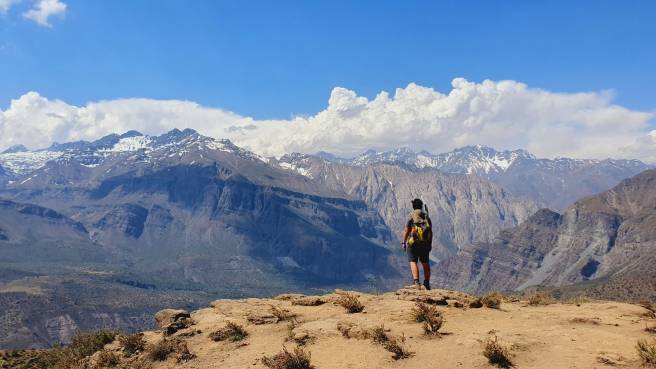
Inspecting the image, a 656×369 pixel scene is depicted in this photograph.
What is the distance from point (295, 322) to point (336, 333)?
3.03m

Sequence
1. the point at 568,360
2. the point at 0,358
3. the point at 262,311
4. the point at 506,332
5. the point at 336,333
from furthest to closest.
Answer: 1. the point at 0,358
2. the point at 262,311
3. the point at 336,333
4. the point at 506,332
5. the point at 568,360

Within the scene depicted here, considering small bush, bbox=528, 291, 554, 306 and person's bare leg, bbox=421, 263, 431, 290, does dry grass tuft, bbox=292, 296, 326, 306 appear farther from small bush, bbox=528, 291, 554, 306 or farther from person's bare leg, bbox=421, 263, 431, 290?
small bush, bbox=528, 291, 554, 306

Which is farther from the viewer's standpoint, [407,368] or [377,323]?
[377,323]

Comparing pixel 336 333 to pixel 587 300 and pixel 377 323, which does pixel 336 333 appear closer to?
pixel 377 323

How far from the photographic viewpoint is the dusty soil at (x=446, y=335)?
17406 millimetres

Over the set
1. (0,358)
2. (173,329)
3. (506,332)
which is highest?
(506,332)

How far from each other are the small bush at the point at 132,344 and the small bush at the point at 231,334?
3.49 meters

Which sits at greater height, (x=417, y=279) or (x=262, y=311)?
(x=417, y=279)

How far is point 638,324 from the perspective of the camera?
66.7 feet

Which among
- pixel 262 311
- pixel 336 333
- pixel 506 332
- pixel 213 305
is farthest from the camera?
pixel 213 305

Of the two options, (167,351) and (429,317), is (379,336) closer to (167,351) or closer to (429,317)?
(429,317)

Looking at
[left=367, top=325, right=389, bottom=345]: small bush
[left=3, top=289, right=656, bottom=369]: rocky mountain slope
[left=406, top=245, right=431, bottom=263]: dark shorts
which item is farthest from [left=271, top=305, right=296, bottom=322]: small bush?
[left=406, top=245, right=431, bottom=263]: dark shorts

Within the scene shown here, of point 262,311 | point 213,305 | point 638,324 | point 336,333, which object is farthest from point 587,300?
point 213,305

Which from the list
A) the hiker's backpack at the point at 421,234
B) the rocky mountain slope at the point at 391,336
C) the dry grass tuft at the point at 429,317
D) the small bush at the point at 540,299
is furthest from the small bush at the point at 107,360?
the small bush at the point at 540,299
